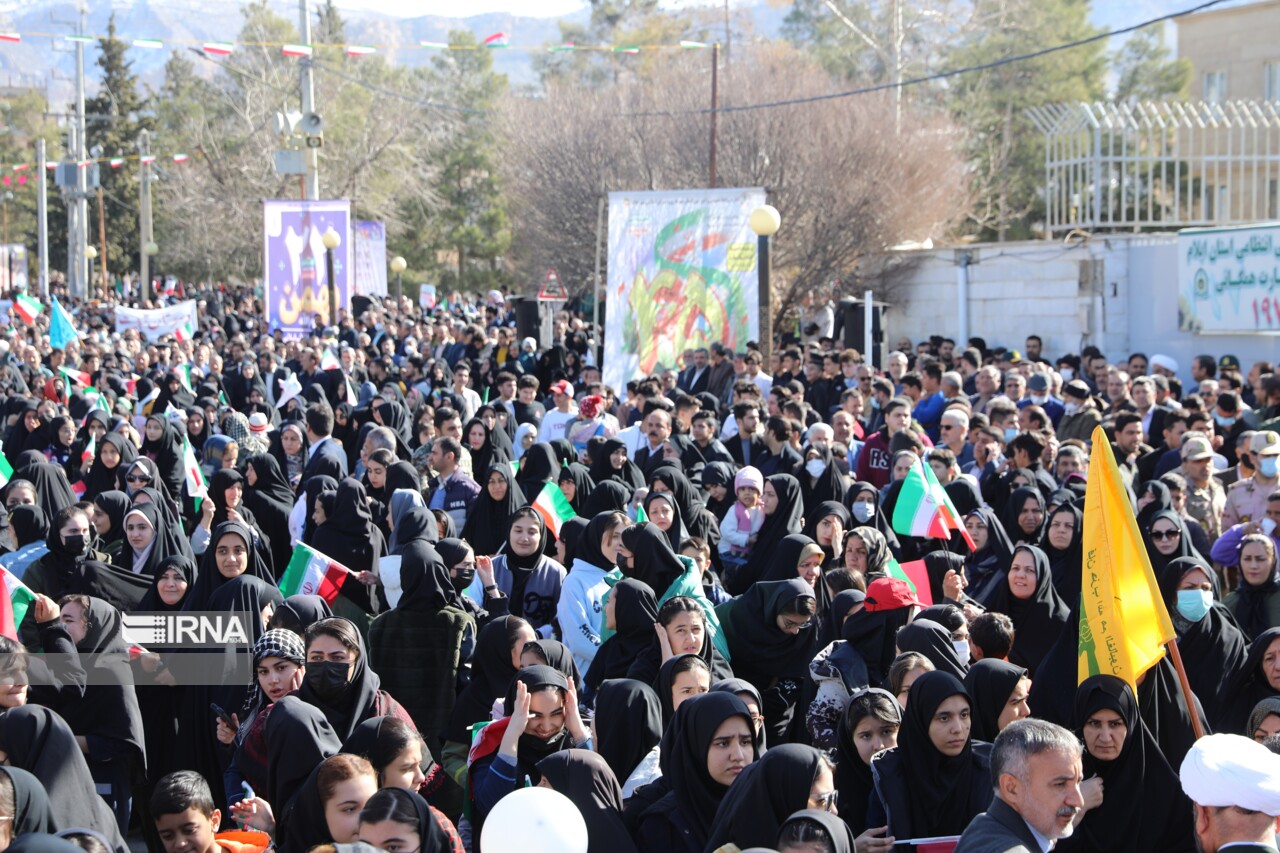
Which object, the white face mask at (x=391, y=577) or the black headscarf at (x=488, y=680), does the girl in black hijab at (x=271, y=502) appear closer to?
the white face mask at (x=391, y=577)

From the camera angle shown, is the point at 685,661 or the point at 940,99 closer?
the point at 685,661

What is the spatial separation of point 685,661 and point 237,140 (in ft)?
144

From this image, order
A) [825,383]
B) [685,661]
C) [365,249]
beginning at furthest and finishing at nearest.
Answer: [365,249] → [825,383] → [685,661]

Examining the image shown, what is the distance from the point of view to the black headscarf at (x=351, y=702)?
187 inches

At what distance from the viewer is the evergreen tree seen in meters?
54.5

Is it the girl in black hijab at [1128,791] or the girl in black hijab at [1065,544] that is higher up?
the girl in black hijab at [1065,544]

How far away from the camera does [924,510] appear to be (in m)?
7.62

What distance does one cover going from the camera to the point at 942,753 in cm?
421

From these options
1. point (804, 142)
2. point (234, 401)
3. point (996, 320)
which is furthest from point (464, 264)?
point (234, 401)

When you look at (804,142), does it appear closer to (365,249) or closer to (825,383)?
(365,249)

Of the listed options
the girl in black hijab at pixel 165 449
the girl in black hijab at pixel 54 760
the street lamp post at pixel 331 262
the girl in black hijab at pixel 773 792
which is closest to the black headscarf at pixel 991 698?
the girl in black hijab at pixel 773 792

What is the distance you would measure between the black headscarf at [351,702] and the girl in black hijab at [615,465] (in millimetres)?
4342

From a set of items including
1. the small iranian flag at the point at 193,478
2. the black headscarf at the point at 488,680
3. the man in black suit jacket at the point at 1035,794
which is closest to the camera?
the man in black suit jacket at the point at 1035,794

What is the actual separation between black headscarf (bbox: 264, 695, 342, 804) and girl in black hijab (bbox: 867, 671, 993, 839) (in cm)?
157
